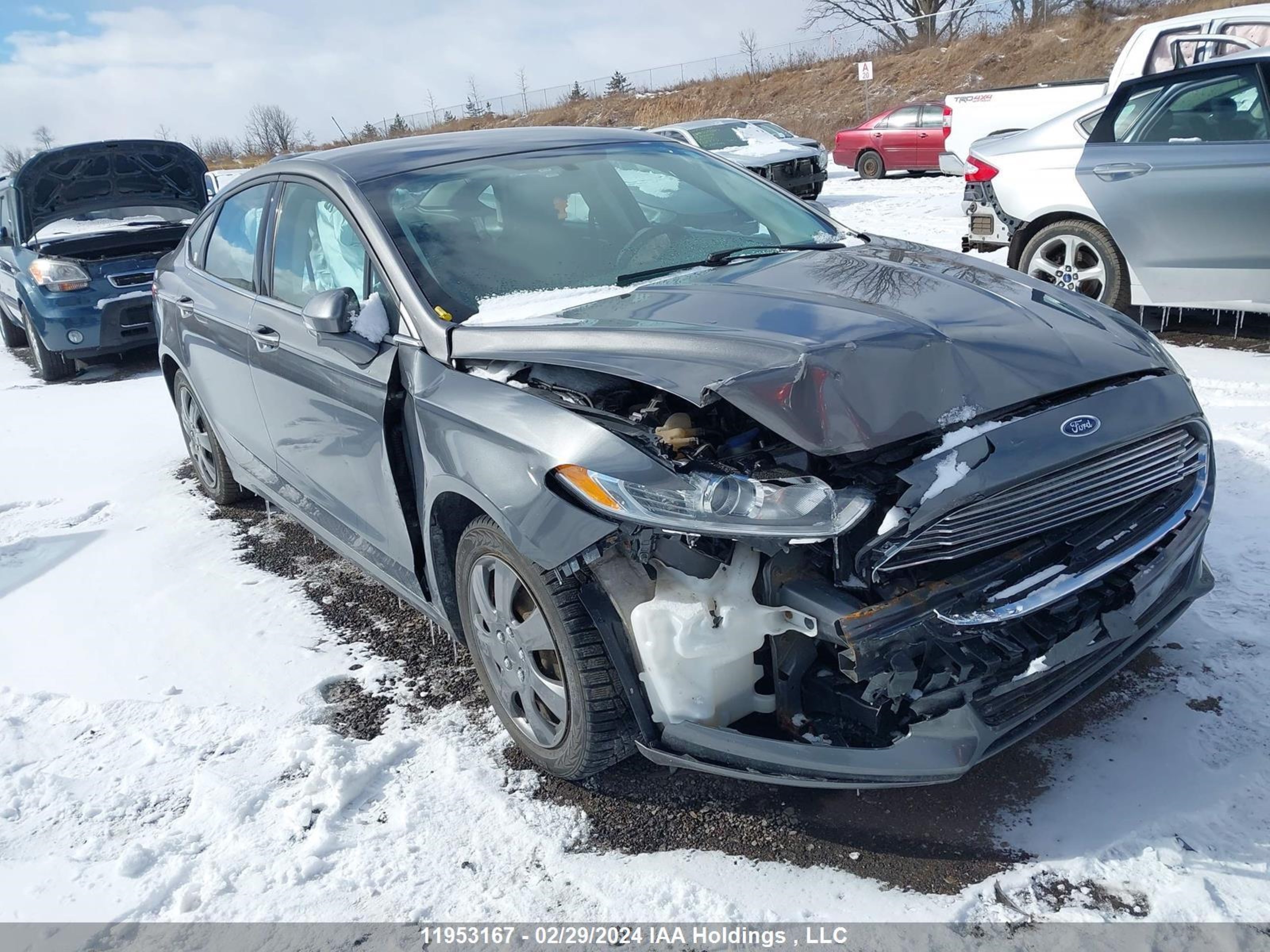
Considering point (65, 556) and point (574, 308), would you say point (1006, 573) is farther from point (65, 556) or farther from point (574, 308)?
point (65, 556)

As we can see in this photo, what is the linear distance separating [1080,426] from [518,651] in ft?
5.17

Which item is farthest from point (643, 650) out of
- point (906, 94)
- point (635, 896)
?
point (906, 94)

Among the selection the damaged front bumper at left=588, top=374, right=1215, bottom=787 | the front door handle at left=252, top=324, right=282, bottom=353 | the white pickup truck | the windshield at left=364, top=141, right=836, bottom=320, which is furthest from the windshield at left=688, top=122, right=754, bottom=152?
the damaged front bumper at left=588, top=374, right=1215, bottom=787

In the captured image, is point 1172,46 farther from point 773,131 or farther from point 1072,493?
point 773,131

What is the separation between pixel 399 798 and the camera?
9.14ft

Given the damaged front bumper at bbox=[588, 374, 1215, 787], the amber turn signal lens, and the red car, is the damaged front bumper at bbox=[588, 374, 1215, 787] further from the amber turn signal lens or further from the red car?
the red car

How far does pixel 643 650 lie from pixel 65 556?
383 centimetres

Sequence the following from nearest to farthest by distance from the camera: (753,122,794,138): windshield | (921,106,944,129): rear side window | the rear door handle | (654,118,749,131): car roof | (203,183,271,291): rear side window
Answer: (203,183,271,291): rear side window → the rear door handle → (654,118,749,131): car roof → (753,122,794,138): windshield → (921,106,944,129): rear side window

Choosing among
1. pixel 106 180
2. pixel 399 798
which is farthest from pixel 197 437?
pixel 106 180

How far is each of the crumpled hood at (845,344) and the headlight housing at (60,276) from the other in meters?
7.53

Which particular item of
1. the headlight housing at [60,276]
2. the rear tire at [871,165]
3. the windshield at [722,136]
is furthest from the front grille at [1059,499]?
the rear tire at [871,165]

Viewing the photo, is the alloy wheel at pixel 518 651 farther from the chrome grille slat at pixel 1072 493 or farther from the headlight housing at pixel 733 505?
the chrome grille slat at pixel 1072 493

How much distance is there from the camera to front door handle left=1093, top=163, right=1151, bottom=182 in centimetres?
592

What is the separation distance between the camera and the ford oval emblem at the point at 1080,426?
229cm
